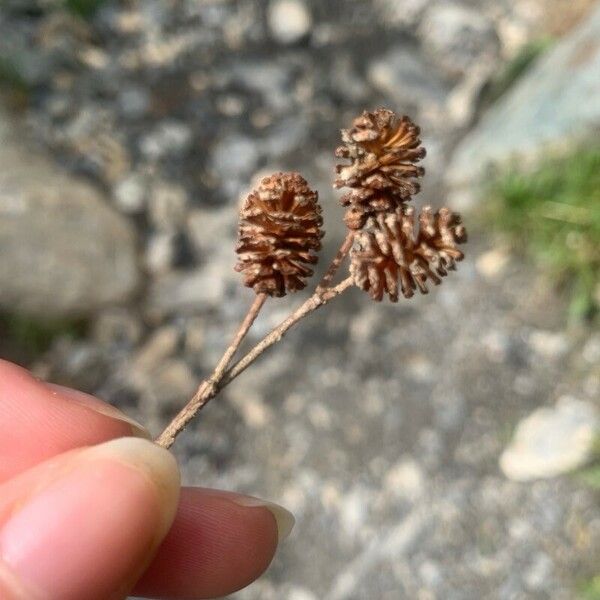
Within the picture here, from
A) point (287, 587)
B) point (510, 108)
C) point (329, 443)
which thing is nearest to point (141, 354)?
point (329, 443)

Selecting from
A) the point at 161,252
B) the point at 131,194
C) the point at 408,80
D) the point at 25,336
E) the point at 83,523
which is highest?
the point at 408,80

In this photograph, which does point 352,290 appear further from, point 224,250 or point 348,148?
point 348,148

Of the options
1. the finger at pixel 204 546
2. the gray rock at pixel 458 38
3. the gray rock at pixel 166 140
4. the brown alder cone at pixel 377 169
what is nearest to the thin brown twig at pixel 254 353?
the brown alder cone at pixel 377 169

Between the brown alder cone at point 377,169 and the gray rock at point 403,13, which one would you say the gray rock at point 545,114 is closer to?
the gray rock at point 403,13

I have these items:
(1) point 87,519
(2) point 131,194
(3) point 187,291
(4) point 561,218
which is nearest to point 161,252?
(3) point 187,291

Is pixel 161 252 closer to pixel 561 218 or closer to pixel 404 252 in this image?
pixel 561 218

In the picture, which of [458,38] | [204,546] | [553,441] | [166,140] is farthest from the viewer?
[458,38]
